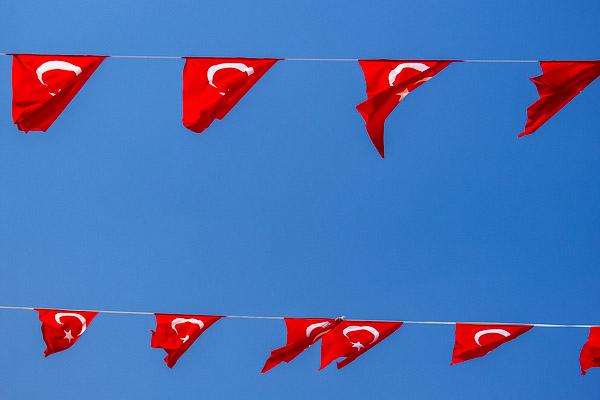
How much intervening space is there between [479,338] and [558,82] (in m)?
2.38

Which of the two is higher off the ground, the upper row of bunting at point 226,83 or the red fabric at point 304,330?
the upper row of bunting at point 226,83

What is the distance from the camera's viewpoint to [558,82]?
5488mm

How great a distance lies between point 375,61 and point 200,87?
1.32 meters

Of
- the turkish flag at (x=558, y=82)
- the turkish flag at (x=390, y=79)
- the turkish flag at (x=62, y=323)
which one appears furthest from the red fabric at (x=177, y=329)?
the turkish flag at (x=558, y=82)

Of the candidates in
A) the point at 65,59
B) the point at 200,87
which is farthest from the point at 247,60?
the point at 65,59

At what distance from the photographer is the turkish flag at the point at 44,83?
5.57m

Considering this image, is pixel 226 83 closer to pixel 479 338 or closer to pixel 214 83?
pixel 214 83

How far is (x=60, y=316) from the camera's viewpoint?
22.3ft

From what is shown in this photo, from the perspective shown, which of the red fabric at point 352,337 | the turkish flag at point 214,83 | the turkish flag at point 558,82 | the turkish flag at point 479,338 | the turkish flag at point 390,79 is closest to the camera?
the turkish flag at point 558,82

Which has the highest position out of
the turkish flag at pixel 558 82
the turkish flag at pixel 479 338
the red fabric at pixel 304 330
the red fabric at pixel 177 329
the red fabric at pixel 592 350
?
the turkish flag at pixel 558 82

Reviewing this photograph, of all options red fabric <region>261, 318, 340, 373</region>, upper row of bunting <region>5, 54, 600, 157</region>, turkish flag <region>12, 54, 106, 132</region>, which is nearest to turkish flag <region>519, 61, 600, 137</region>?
upper row of bunting <region>5, 54, 600, 157</region>

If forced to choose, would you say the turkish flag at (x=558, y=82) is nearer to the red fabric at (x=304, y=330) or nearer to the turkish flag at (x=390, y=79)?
the turkish flag at (x=390, y=79)

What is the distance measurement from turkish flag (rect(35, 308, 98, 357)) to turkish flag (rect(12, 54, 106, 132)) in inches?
71.8

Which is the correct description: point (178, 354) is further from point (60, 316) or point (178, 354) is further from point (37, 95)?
point (37, 95)
